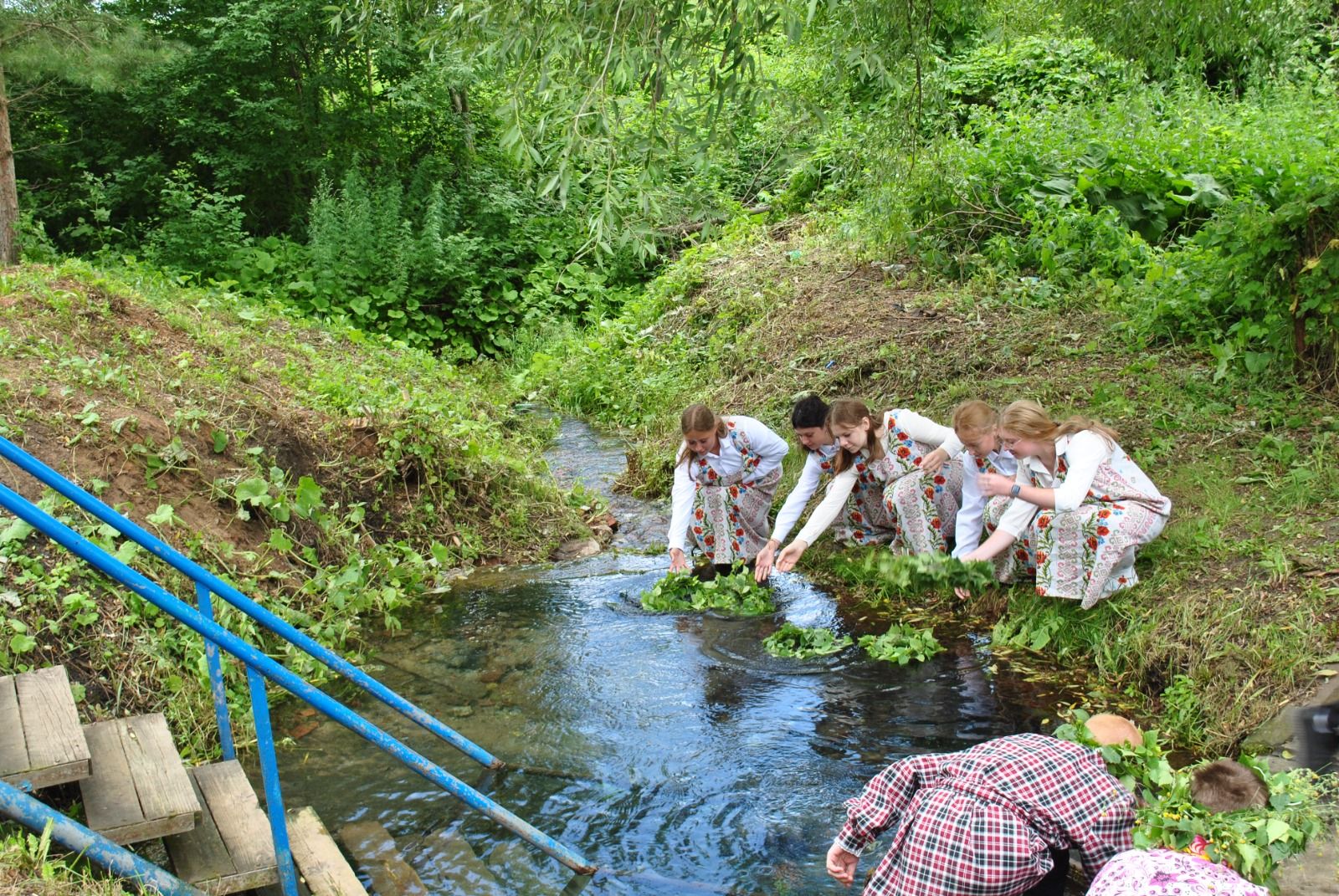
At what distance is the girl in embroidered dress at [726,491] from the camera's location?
662cm

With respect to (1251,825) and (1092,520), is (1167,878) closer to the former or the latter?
(1251,825)

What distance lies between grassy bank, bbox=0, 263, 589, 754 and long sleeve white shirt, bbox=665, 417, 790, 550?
1588mm

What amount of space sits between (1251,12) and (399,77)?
14.7 m

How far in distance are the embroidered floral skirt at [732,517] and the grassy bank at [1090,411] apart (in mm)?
518

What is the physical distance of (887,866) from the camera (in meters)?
3.12

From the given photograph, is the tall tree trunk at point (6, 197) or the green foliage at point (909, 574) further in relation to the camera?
the tall tree trunk at point (6, 197)

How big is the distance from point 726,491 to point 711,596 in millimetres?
733

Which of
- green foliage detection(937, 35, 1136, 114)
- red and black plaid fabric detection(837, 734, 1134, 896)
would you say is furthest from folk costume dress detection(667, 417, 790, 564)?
green foliage detection(937, 35, 1136, 114)

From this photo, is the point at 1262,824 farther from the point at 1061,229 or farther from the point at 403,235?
the point at 403,235

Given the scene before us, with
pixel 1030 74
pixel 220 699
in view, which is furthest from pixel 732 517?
pixel 1030 74

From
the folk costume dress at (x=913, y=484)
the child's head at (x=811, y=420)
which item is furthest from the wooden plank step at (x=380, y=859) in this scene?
the child's head at (x=811, y=420)

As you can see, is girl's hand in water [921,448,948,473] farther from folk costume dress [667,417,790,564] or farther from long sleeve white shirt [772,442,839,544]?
folk costume dress [667,417,790,564]

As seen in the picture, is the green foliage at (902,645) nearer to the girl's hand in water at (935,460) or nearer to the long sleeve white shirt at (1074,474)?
the long sleeve white shirt at (1074,474)

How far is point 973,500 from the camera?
5945 mm
